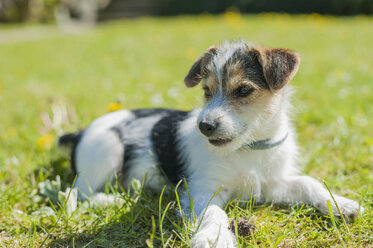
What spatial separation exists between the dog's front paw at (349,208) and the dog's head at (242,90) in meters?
0.89

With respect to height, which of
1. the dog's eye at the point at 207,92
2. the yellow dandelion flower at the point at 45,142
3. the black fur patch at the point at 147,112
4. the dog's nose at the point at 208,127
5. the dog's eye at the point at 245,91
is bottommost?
the yellow dandelion flower at the point at 45,142

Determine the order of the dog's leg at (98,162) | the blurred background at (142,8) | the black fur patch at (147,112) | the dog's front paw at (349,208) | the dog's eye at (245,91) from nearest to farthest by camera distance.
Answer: the dog's front paw at (349,208)
the dog's eye at (245,91)
the dog's leg at (98,162)
the black fur patch at (147,112)
the blurred background at (142,8)

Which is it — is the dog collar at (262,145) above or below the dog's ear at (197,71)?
below

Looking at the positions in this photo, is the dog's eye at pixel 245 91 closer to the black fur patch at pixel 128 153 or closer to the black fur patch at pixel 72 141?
the black fur patch at pixel 128 153

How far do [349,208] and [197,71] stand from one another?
1.83 m

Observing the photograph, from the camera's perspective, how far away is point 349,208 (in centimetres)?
282

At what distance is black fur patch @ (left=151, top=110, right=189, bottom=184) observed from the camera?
3490 mm

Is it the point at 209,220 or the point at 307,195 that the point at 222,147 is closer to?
the point at 209,220

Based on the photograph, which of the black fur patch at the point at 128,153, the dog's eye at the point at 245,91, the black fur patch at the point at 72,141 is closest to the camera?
the dog's eye at the point at 245,91

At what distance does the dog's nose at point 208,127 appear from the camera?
9.37 feet

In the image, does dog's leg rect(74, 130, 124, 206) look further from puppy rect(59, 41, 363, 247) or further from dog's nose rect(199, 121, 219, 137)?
dog's nose rect(199, 121, 219, 137)

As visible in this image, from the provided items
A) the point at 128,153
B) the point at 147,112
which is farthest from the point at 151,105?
the point at 128,153

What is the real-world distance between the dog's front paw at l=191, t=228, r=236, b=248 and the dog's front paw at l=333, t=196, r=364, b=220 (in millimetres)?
941

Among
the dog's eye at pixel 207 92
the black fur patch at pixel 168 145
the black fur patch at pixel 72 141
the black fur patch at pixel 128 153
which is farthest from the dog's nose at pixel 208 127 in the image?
the black fur patch at pixel 72 141
